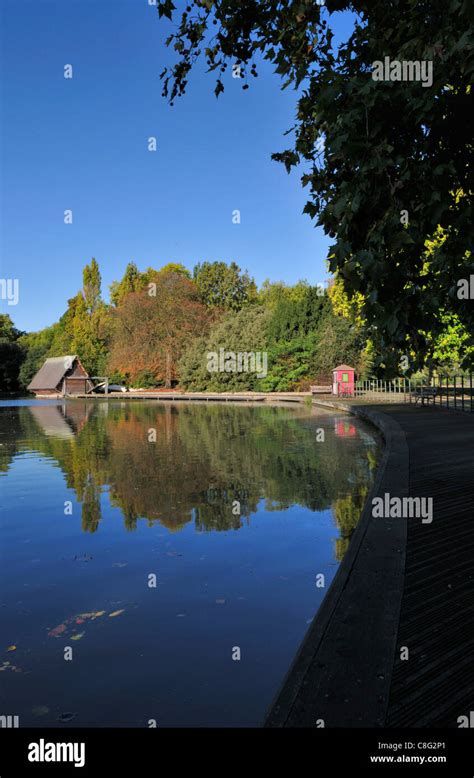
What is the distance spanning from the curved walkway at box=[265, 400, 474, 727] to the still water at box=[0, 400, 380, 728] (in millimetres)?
649

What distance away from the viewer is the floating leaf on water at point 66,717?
3.34 m

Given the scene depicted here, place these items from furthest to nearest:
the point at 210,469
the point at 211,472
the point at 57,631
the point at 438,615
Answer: the point at 210,469, the point at 211,472, the point at 57,631, the point at 438,615

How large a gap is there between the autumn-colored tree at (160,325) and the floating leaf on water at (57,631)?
52.3m

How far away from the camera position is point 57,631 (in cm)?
455

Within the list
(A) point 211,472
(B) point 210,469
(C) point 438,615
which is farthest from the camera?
(B) point 210,469

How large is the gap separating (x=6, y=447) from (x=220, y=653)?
14.7 metres

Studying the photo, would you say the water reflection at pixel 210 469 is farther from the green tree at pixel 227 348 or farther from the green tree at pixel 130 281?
the green tree at pixel 130 281

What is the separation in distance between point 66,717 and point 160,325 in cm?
5483

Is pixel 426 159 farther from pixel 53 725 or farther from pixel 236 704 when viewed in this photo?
pixel 53 725

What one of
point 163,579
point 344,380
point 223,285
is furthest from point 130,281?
point 163,579

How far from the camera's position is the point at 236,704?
3467mm

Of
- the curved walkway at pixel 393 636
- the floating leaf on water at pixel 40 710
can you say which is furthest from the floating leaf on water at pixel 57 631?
the curved walkway at pixel 393 636

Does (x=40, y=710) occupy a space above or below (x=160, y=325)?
below

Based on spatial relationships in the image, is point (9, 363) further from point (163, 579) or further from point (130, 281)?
point (163, 579)
